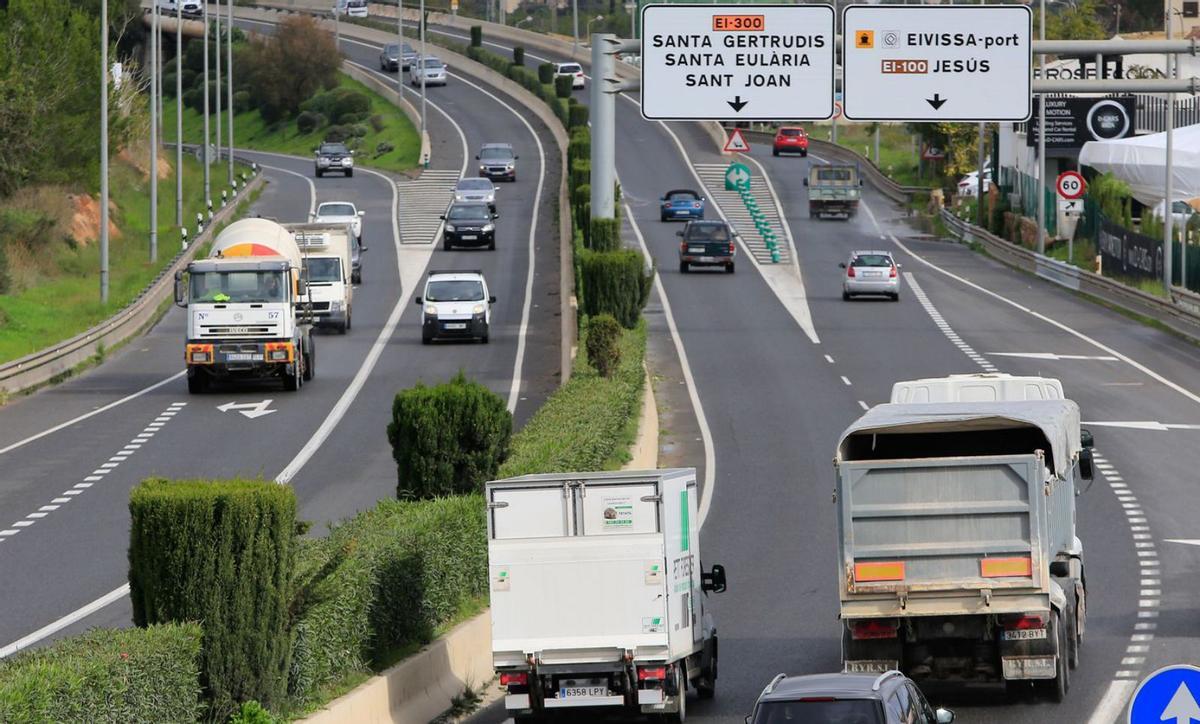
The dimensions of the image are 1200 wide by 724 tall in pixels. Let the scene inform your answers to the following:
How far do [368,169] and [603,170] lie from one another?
2763 inches

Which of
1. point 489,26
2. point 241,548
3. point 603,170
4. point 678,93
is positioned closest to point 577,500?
point 241,548

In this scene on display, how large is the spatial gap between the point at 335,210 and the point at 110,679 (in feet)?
202

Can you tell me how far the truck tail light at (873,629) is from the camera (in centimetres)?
1662

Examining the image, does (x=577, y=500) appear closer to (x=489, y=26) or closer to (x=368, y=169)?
(x=368, y=169)

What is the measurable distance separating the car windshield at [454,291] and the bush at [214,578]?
35.5 meters

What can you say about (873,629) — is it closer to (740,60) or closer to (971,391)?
(971,391)

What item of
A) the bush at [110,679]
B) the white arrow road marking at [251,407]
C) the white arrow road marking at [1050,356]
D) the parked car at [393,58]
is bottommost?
the bush at [110,679]

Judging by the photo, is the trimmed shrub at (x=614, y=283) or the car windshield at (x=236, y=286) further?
the trimmed shrub at (x=614, y=283)

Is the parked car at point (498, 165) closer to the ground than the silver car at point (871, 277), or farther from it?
farther from it

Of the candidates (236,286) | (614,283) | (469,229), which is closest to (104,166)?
(236,286)

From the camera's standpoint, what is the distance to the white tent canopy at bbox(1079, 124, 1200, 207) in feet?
193

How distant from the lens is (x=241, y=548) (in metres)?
13.2

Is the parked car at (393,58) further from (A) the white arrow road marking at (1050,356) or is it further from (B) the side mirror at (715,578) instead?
(B) the side mirror at (715,578)

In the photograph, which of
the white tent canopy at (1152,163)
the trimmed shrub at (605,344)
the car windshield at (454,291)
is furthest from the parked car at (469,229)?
the trimmed shrub at (605,344)
